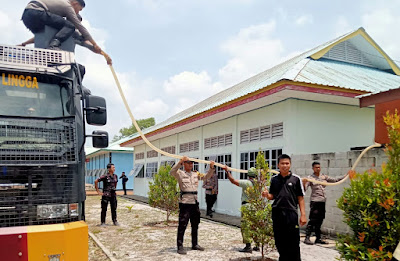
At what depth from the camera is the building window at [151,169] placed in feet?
71.2

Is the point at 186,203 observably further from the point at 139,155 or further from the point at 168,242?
the point at 139,155

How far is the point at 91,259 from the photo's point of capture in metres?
6.52

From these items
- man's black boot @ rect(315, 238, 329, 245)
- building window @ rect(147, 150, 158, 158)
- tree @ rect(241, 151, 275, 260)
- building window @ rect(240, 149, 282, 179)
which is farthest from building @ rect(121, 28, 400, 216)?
building window @ rect(147, 150, 158, 158)

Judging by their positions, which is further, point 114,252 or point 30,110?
point 114,252

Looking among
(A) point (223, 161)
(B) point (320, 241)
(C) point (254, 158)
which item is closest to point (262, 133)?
(C) point (254, 158)

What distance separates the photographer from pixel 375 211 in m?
3.55

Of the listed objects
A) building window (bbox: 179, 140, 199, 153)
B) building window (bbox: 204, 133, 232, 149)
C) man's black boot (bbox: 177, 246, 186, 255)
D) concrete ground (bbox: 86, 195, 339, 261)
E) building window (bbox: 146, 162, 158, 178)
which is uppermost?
building window (bbox: 204, 133, 232, 149)

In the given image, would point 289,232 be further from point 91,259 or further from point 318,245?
point 91,259

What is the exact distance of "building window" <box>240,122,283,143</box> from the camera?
10.4 m

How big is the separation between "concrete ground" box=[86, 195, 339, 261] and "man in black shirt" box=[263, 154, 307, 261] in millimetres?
1603

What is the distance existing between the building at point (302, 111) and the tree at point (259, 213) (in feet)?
11.6

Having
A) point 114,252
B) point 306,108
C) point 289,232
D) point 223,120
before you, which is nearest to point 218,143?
point 223,120

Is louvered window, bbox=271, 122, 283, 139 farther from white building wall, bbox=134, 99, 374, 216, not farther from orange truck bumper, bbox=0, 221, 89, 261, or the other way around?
orange truck bumper, bbox=0, 221, 89, 261

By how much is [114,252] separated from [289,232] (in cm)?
381
